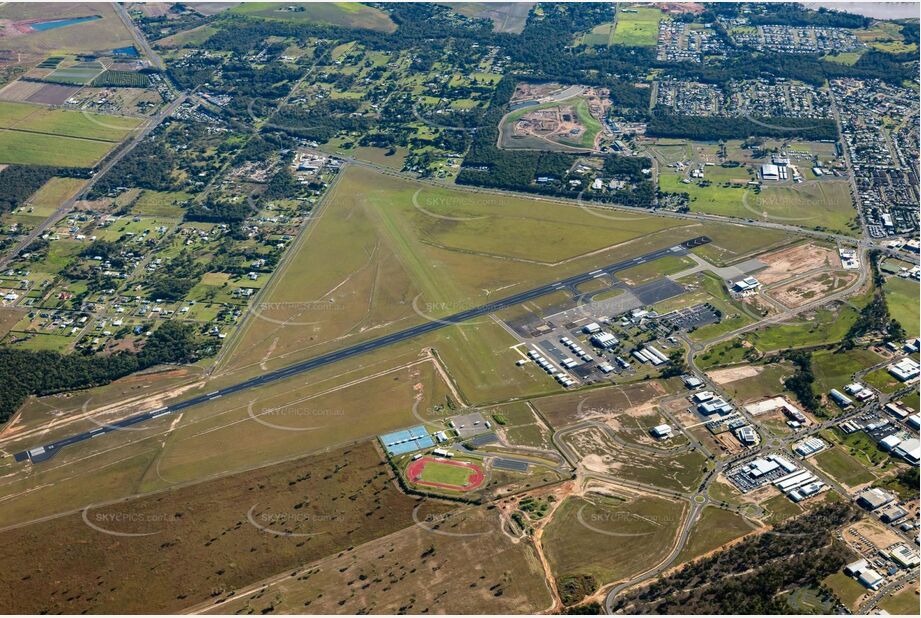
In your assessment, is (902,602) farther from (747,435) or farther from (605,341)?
(605,341)

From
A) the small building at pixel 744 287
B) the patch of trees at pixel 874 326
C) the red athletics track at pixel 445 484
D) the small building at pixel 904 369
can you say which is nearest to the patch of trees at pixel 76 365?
the red athletics track at pixel 445 484

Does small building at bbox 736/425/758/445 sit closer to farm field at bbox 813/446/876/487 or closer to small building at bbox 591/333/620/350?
farm field at bbox 813/446/876/487

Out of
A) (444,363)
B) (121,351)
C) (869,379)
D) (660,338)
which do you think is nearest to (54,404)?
(121,351)

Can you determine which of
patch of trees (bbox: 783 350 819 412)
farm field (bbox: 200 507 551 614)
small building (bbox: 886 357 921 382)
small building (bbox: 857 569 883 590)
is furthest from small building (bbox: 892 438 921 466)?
farm field (bbox: 200 507 551 614)

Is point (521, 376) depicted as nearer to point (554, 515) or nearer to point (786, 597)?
point (554, 515)

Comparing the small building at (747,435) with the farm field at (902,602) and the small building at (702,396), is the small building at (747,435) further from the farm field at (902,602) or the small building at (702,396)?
the farm field at (902,602)

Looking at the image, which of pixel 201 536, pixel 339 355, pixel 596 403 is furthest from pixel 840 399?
pixel 201 536
